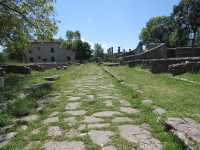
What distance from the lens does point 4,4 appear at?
13.4 m

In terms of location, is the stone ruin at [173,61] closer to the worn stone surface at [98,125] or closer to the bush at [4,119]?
the worn stone surface at [98,125]

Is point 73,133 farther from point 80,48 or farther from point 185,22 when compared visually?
point 80,48

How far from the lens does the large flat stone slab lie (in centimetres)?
233

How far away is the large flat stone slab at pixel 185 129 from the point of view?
2.33 metres

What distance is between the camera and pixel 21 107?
4367mm

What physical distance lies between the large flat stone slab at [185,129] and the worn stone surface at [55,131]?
55.1 inches

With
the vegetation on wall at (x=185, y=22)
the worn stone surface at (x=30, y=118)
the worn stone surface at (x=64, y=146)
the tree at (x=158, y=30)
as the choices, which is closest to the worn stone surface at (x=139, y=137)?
the worn stone surface at (x=64, y=146)

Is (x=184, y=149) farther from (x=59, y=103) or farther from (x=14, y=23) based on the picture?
(x=14, y=23)

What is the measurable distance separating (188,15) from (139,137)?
46.6 metres

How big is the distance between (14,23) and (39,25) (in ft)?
5.17

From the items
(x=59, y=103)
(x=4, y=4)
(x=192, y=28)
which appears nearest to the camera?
(x=59, y=103)

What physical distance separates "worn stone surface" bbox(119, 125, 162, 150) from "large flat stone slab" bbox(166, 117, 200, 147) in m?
0.26

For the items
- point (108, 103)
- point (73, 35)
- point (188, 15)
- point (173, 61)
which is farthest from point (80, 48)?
point (108, 103)

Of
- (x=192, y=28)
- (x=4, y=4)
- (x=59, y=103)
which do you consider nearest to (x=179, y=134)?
(x=59, y=103)
